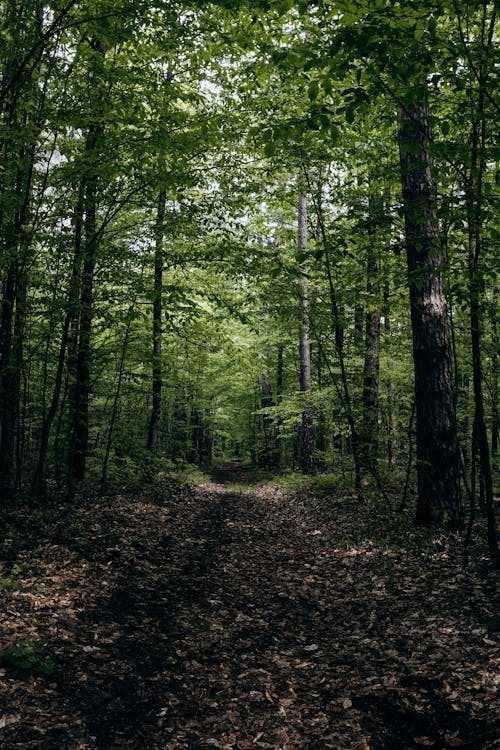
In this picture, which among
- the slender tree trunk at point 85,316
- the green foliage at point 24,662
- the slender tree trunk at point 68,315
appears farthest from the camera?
the slender tree trunk at point 85,316

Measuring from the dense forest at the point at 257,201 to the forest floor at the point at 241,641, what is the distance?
0.14 metres

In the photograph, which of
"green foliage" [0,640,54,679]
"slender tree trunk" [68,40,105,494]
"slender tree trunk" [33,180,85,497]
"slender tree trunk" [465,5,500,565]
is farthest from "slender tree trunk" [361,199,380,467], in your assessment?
"green foliage" [0,640,54,679]

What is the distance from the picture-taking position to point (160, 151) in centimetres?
718

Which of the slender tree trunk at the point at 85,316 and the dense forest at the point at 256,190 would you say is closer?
the dense forest at the point at 256,190

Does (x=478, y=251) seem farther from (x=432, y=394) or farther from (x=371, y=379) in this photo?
(x=371, y=379)

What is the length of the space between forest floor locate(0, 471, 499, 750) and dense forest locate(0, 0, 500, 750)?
5.6 inches

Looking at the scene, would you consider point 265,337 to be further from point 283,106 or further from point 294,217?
point 283,106

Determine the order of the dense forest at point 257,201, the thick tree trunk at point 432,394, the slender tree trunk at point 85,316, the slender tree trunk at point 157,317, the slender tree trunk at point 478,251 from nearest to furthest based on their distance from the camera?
the dense forest at point 257,201 < the slender tree trunk at point 478,251 < the thick tree trunk at point 432,394 < the slender tree trunk at point 85,316 < the slender tree trunk at point 157,317

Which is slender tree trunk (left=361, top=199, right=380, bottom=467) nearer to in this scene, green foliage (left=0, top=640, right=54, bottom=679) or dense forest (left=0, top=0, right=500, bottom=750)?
dense forest (left=0, top=0, right=500, bottom=750)

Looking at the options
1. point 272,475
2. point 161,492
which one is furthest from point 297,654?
point 272,475

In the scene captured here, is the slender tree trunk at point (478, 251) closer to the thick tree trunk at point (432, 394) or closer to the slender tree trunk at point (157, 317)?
the thick tree trunk at point (432, 394)

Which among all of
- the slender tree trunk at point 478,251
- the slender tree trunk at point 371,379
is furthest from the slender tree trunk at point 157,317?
the slender tree trunk at point 478,251

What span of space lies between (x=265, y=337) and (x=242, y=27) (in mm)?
13967

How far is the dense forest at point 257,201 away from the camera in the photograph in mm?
4934
